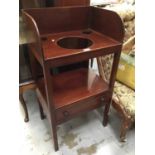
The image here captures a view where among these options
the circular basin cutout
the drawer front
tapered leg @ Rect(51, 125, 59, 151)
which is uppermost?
the circular basin cutout

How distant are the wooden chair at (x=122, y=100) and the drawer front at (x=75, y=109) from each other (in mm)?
145

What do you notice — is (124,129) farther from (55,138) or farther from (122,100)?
(55,138)

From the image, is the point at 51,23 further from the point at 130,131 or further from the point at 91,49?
the point at 130,131

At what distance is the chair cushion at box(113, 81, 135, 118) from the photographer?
48.6 inches

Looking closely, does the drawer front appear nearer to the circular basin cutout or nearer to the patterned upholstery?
the patterned upholstery

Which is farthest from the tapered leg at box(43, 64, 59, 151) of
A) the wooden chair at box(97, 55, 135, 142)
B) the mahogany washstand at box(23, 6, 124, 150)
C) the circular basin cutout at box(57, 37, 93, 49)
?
the wooden chair at box(97, 55, 135, 142)

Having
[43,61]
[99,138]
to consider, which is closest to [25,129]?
[99,138]

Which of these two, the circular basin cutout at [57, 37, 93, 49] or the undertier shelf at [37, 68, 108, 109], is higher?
the circular basin cutout at [57, 37, 93, 49]

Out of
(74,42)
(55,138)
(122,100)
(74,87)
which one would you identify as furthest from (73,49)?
(55,138)

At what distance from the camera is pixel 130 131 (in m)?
1.50

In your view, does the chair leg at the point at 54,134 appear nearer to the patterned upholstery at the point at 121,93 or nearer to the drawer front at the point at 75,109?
the drawer front at the point at 75,109

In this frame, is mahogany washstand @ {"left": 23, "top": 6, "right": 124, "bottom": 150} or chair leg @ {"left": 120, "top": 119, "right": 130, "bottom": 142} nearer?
mahogany washstand @ {"left": 23, "top": 6, "right": 124, "bottom": 150}
